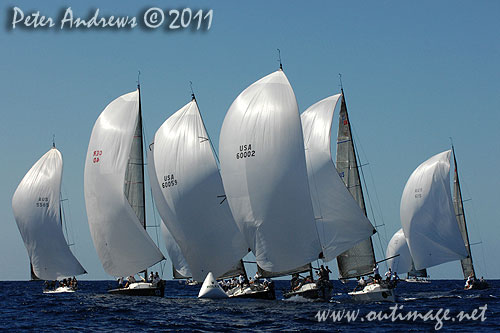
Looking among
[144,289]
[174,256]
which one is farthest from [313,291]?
[174,256]

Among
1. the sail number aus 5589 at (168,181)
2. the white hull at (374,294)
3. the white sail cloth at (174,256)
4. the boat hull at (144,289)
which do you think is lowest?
the white hull at (374,294)

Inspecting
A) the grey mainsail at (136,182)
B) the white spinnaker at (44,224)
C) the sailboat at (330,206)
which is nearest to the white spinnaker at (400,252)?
the white spinnaker at (44,224)

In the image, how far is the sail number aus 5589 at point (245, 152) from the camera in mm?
38031

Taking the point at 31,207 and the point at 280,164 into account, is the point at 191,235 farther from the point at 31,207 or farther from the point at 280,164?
the point at 31,207

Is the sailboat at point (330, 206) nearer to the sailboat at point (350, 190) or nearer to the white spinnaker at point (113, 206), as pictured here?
the sailboat at point (350, 190)

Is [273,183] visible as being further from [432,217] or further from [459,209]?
[459,209]

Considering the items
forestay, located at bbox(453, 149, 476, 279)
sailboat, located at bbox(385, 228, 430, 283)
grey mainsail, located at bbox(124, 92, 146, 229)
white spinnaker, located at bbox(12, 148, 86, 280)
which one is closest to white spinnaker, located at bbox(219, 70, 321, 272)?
grey mainsail, located at bbox(124, 92, 146, 229)

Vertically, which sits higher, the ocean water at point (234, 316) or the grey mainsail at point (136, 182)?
the grey mainsail at point (136, 182)

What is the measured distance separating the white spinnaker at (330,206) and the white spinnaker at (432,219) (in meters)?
16.8

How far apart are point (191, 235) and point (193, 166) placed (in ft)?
13.6

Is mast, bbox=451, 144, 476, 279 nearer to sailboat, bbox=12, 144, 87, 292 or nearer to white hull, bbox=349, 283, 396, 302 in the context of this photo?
white hull, bbox=349, 283, 396, 302

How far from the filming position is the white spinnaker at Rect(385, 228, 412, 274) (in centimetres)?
9406

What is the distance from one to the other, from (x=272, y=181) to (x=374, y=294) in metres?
9.00

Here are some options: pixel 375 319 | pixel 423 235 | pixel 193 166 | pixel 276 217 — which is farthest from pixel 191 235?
pixel 423 235
